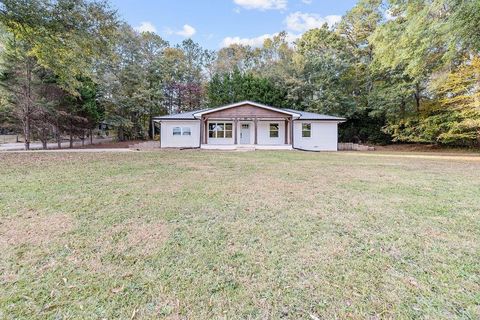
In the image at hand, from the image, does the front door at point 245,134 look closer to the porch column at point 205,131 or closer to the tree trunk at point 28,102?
the porch column at point 205,131

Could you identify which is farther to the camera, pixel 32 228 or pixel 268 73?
pixel 268 73

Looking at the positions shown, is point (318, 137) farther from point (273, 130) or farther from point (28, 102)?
point (28, 102)

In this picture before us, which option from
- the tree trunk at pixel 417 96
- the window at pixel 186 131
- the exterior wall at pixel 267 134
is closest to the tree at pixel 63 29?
the window at pixel 186 131

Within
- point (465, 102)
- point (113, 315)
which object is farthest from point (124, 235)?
point (465, 102)

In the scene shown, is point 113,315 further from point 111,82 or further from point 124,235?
point 111,82

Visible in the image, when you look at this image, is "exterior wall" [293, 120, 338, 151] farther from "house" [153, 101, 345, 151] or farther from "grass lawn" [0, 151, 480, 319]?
"grass lawn" [0, 151, 480, 319]

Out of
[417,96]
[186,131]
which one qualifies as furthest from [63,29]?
[417,96]

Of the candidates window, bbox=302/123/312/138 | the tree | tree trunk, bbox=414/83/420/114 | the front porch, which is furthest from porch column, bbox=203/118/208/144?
tree trunk, bbox=414/83/420/114

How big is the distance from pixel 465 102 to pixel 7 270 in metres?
22.6

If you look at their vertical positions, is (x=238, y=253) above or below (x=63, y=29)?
below

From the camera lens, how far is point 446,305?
1.99m

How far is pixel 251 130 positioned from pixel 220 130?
252 cm

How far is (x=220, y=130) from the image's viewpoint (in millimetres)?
20516

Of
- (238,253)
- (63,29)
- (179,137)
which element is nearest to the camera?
(238,253)
